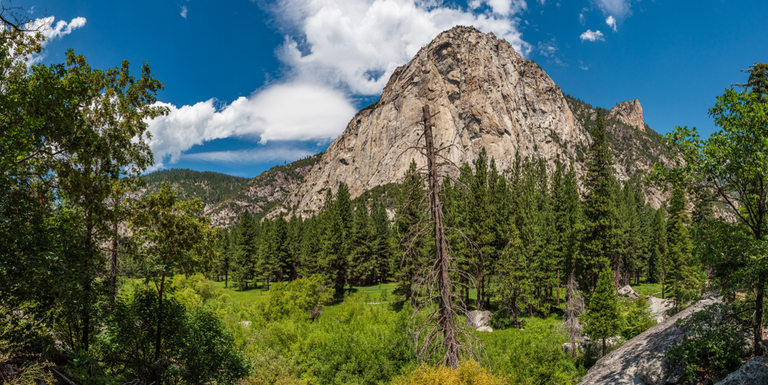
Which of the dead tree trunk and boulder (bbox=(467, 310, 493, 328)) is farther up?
the dead tree trunk

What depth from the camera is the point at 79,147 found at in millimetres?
7723

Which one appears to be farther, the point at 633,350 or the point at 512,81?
the point at 512,81

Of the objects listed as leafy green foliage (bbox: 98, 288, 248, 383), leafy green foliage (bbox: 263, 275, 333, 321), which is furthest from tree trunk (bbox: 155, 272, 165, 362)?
leafy green foliage (bbox: 263, 275, 333, 321)

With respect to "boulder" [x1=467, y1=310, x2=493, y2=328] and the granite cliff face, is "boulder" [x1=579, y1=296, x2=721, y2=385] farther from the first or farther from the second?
the granite cliff face

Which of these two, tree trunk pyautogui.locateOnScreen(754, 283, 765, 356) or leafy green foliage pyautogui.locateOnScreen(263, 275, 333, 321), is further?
leafy green foliage pyautogui.locateOnScreen(263, 275, 333, 321)

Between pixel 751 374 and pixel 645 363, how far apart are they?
313cm

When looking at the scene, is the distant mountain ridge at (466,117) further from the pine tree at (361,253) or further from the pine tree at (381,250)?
the pine tree at (361,253)

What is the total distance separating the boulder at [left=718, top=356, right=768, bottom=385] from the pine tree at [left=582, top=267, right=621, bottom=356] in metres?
13.5

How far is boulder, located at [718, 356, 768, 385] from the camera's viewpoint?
720cm

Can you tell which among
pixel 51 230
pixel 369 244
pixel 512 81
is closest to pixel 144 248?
pixel 51 230

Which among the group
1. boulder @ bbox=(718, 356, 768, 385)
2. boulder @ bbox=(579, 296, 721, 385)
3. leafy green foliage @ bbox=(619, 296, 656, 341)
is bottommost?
leafy green foliage @ bbox=(619, 296, 656, 341)

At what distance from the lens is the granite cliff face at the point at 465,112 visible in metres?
138

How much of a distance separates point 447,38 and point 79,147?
158522 mm

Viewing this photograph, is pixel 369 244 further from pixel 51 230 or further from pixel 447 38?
pixel 447 38
